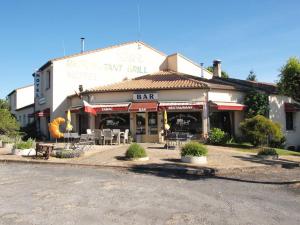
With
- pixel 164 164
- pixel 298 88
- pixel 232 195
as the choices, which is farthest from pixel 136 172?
pixel 298 88

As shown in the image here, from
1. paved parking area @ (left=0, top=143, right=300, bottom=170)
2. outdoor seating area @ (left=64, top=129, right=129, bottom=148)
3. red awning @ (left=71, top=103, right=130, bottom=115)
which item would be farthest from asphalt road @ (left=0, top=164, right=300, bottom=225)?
red awning @ (left=71, top=103, right=130, bottom=115)

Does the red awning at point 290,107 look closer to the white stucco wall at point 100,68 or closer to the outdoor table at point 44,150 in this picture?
the white stucco wall at point 100,68

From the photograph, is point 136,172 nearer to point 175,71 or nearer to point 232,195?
point 232,195

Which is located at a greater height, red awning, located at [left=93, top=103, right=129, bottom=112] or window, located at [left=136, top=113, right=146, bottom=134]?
red awning, located at [left=93, top=103, right=129, bottom=112]

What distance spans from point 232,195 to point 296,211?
1890 millimetres

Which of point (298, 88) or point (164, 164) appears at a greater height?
point (298, 88)

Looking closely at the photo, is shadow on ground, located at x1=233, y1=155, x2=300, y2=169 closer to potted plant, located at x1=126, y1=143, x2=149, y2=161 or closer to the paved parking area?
the paved parking area

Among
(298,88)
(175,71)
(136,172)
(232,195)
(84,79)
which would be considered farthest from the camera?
(175,71)

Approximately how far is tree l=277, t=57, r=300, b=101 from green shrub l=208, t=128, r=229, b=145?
19.1ft

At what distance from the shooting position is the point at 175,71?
31953 millimetres

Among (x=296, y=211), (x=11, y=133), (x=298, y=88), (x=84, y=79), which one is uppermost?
(x=84, y=79)

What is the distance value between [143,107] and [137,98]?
4.16 feet

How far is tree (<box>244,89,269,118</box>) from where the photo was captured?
24781 mm

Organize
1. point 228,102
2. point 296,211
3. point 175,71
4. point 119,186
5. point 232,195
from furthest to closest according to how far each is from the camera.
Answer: point 175,71
point 228,102
point 119,186
point 232,195
point 296,211
